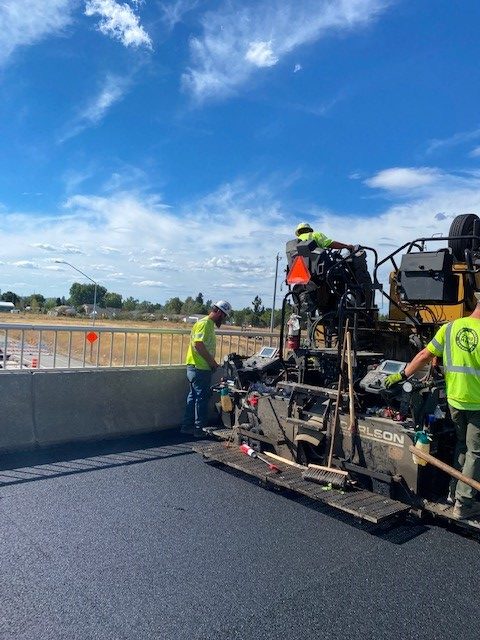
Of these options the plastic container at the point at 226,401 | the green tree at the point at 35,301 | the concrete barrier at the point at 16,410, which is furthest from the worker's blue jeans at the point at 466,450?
the green tree at the point at 35,301

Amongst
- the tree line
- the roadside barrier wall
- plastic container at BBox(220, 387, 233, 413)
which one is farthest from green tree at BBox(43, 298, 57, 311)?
plastic container at BBox(220, 387, 233, 413)

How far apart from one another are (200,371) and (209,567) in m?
3.96

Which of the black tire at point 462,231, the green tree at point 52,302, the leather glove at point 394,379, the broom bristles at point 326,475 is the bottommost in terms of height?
the broom bristles at point 326,475

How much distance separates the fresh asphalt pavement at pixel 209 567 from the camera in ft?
10.5

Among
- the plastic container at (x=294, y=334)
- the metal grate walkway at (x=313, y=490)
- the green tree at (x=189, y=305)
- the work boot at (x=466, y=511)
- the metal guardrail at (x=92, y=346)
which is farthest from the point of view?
the green tree at (x=189, y=305)

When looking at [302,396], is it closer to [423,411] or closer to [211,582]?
[423,411]

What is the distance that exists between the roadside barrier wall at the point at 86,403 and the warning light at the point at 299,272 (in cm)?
288

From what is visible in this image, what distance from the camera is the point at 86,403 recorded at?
7.16 metres

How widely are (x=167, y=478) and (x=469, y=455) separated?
9.93 feet

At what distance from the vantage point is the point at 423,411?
16.2ft

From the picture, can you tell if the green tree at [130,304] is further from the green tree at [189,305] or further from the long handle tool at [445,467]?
the long handle tool at [445,467]

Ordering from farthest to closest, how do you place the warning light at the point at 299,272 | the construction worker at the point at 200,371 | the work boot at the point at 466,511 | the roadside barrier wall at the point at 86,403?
the construction worker at the point at 200,371 < the roadside barrier wall at the point at 86,403 < the warning light at the point at 299,272 < the work boot at the point at 466,511

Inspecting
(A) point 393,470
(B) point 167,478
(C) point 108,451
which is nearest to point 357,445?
(A) point 393,470

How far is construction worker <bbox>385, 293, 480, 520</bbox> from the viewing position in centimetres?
446
